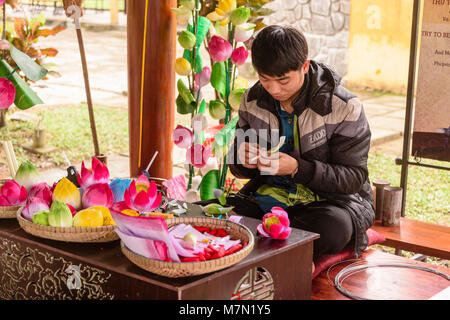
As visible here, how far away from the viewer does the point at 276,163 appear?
1.90 meters

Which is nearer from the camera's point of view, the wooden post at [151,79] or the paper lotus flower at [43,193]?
the paper lotus flower at [43,193]

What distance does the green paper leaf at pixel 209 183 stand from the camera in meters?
2.56

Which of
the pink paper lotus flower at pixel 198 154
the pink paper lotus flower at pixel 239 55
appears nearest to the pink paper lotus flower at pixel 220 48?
the pink paper lotus flower at pixel 239 55

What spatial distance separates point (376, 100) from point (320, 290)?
4502 millimetres

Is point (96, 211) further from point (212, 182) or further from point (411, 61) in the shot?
point (411, 61)

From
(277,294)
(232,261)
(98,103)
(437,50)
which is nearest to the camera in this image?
(232,261)

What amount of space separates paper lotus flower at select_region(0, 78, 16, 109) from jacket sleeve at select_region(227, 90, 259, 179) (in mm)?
761

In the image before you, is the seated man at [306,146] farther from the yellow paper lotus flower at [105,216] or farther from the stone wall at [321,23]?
the stone wall at [321,23]

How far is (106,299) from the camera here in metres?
1.48

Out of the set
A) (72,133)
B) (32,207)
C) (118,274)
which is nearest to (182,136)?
(32,207)

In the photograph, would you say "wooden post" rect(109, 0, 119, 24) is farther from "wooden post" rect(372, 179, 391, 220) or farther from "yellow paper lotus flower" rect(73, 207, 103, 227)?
"yellow paper lotus flower" rect(73, 207, 103, 227)

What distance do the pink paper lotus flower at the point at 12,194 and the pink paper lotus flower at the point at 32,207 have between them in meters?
0.12

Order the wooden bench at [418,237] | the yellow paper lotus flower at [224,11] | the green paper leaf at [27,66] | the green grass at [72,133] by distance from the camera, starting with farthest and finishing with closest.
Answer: the green grass at [72,133] < the yellow paper lotus flower at [224,11] < the wooden bench at [418,237] < the green paper leaf at [27,66]

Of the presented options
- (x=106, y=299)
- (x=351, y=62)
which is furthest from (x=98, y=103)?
(x=106, y=299)
